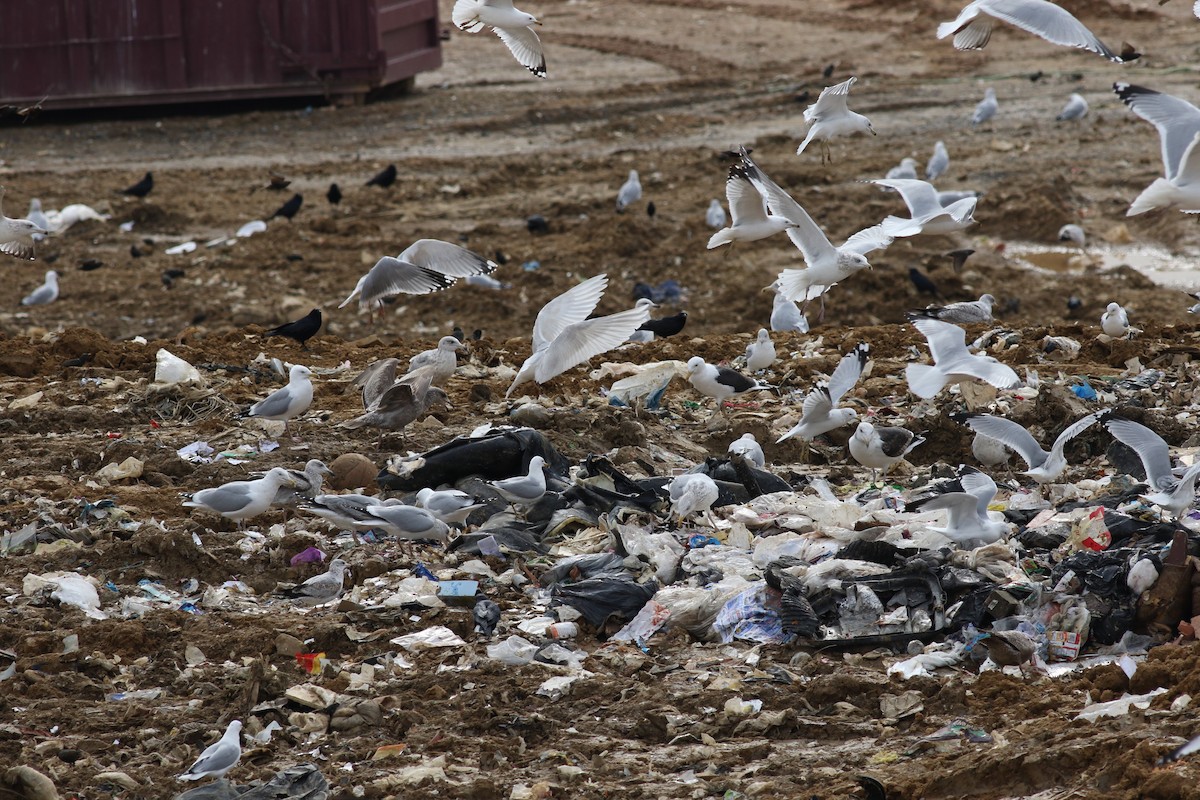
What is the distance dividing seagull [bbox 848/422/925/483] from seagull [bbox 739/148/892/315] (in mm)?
1388

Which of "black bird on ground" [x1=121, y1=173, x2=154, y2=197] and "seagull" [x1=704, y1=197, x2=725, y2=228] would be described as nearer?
"seagull" [x1=704, y1=197, x2=725, y2=228]

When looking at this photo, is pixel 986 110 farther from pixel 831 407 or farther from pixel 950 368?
pixel 950 368

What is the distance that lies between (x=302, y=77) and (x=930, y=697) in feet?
52.5

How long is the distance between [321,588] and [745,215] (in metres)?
3.85

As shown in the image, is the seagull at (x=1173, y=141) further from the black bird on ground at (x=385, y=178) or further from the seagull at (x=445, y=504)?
the black bird on ground at (x=385, y=178)

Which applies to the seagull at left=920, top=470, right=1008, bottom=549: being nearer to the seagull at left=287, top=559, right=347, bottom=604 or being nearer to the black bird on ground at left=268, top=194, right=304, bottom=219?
the seagull at left=287, top=559, right=347, bottom=604

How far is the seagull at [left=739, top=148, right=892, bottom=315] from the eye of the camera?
7.82 m

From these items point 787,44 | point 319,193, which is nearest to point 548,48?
point 787,44

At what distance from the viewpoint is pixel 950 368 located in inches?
261

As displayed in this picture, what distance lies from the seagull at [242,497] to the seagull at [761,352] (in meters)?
3.18

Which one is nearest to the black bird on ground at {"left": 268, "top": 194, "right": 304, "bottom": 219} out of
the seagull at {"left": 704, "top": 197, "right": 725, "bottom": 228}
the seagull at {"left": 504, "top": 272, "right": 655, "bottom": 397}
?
the seagull at {"left": 704, "top": 197, "right": 725, "bottom": 228}

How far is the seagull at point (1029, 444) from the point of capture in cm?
607

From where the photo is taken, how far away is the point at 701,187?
14664mm

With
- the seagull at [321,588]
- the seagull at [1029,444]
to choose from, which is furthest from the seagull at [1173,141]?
the seagull at [321,588]
